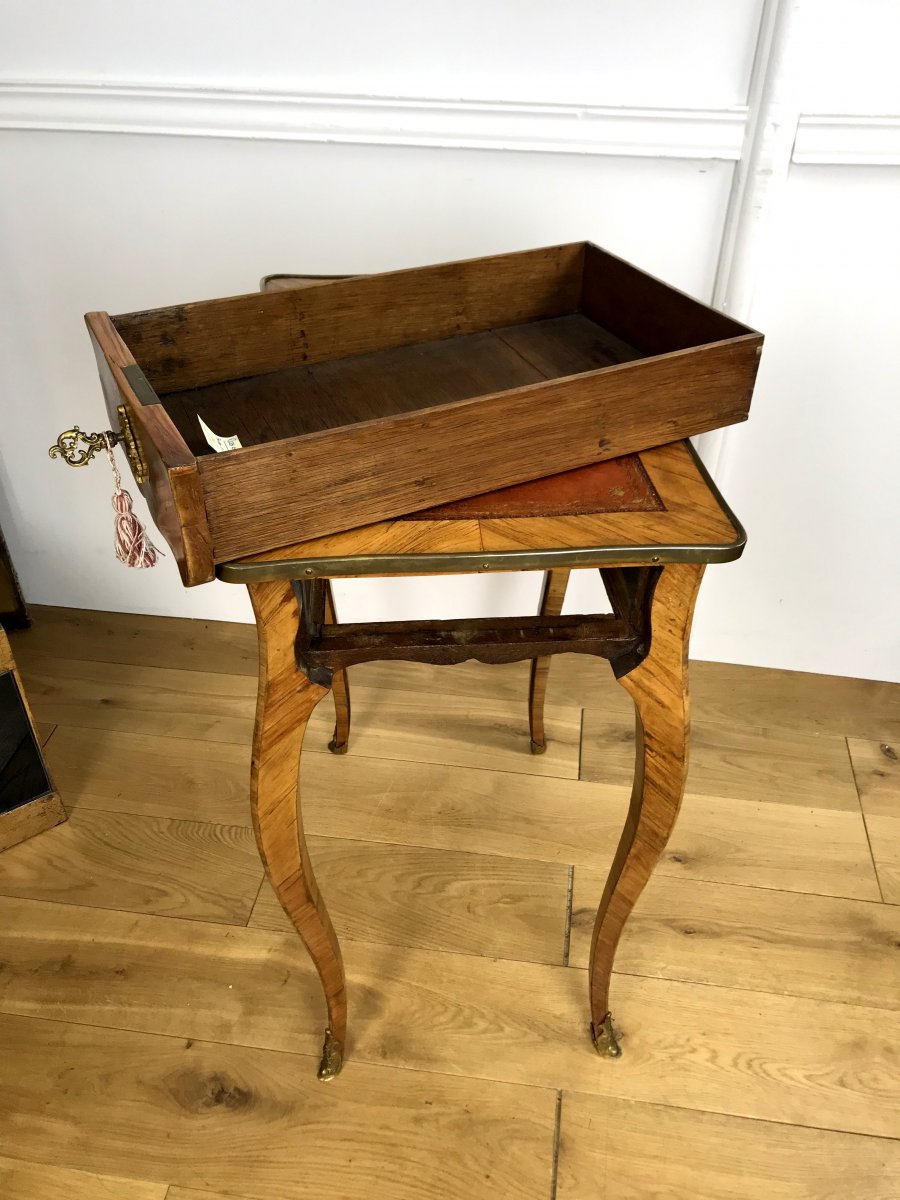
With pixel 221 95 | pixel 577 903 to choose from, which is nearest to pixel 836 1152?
pixel 577 903

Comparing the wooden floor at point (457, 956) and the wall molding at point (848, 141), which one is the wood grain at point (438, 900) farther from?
the wall molding at point (848, 141)

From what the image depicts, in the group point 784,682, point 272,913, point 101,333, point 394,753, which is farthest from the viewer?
point 784,682

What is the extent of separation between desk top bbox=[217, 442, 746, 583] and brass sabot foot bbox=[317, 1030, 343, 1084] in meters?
0.63

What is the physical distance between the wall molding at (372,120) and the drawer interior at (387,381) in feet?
1.17

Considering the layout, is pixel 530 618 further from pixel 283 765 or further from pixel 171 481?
pixel 171 481

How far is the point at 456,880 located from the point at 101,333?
0.85m

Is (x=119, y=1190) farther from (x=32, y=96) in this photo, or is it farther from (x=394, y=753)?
(x=32, y=96)

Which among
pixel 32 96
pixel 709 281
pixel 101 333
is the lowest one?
pixel 709 281

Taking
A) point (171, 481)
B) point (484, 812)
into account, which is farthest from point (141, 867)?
point (171, 481)

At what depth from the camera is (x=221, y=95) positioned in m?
1.28

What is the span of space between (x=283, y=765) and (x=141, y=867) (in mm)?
601

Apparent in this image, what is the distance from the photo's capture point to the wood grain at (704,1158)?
1039mm

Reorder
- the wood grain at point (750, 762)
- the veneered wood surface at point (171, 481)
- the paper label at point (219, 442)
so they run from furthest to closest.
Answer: the wood grain at point (750, 762)
the paper label at point (219, 442)
the veneered wood surface at point (171, 481)

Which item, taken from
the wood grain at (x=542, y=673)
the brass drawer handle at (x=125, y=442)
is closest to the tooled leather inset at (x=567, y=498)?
the brass drawer handle at (x=125, y=442)
